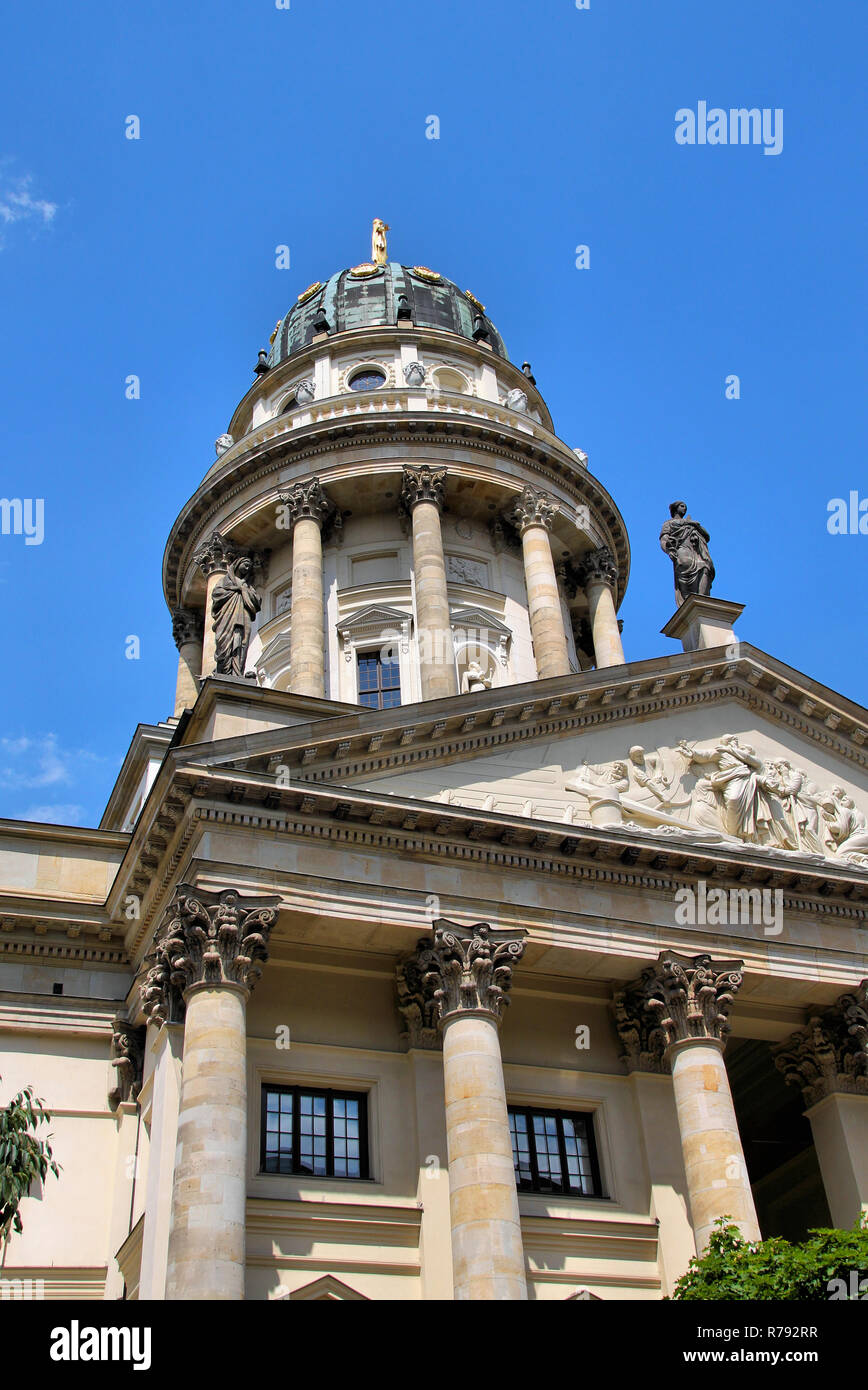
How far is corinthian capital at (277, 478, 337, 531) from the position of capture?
37875 millimetres

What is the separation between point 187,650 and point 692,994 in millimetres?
23832

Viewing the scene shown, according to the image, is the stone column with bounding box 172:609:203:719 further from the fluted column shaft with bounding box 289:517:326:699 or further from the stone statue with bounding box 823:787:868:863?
the stone statue with bounding box 823:787:868:863

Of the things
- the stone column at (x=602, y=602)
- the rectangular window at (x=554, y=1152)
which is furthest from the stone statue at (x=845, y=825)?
the stone column at (x=602, y=602)

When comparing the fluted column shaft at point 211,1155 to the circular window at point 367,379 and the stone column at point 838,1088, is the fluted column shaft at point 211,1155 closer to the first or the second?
the stone column at point 838,1088

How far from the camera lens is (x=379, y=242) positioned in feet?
169

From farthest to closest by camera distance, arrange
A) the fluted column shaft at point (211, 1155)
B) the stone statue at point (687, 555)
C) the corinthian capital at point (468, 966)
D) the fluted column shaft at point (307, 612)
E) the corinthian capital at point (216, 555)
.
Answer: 1. the corinthian capital at point (216, 555)
2. the fluted column shaft at point (307, 612)
3. the stone statue at point (687, 555)
4. the corinthian capital at point (468, 966)
5. the fluted column shaft at point (211, 1155)

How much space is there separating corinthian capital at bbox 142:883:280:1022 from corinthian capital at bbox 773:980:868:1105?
34.1 feet

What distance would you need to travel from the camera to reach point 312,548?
3716cm

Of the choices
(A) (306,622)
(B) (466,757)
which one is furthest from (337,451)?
(B) (466,757)

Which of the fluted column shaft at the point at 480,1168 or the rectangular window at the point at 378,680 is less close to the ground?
the rectangular window at the point at 378,680

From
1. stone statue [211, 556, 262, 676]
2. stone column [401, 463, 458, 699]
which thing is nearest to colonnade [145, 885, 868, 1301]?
stone statue [211, 556, 262, 676]

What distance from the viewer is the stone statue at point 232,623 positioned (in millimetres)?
23953

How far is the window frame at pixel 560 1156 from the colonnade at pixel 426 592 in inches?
492
